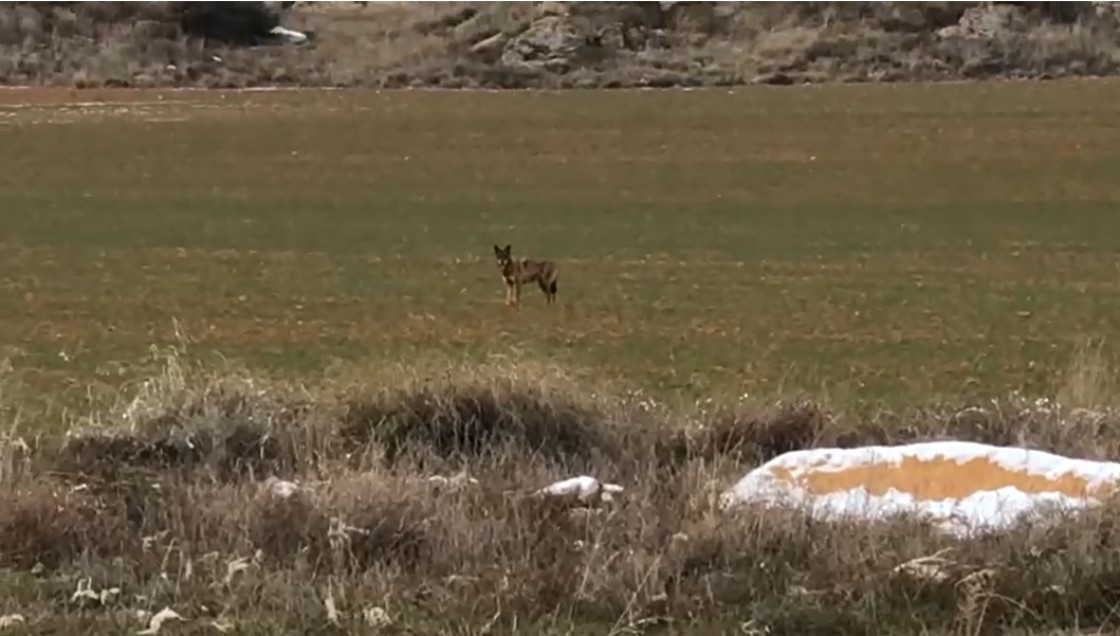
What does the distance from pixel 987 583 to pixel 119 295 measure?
16201mm

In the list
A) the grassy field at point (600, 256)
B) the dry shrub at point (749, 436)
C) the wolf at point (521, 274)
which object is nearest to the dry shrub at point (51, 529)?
the grassy field at point (600, 256)

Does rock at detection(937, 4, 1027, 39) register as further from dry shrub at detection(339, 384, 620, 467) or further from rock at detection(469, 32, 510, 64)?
dry shrub at detection(339, 384, 620, 467)

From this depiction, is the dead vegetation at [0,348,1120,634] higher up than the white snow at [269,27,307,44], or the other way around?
the dead vegetation at [0,348,1120,634]

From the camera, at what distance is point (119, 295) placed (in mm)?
22625

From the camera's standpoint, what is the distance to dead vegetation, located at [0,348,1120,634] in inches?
324

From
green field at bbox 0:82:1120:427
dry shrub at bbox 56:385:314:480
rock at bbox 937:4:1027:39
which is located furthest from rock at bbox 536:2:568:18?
dry shrub at bbox 56:385:314:480

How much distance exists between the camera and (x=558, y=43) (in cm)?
8325

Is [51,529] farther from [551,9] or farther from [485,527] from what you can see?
[551,9]

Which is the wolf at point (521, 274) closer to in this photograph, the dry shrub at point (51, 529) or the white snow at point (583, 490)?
the white snow at point (583, 490)

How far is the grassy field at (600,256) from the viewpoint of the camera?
53.8 ft

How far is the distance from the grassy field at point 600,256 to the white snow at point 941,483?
0.55 meters

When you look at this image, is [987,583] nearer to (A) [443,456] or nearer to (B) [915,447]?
(B) [915,447]

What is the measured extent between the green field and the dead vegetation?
10.1 ft

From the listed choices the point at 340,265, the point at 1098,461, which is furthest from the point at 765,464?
the point at 340,265
